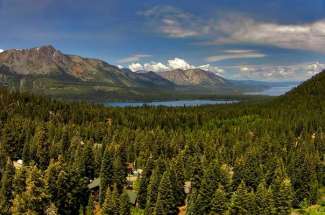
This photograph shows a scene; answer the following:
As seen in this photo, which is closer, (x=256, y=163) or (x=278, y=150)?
(x=256, y=163)

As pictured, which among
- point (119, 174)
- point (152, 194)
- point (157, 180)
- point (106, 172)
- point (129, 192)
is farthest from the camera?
point (119, 174)

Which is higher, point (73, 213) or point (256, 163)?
point (256, 163)

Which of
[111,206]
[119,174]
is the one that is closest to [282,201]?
[111,206]

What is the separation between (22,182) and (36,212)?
1432 cm

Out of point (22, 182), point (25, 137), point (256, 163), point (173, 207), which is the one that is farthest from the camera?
point (25, 137)

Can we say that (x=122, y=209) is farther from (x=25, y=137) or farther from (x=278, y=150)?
(x=25, y=137)

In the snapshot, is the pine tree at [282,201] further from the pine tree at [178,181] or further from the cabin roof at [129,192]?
the cabin roof at [129,192]

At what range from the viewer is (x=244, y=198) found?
3046 inches

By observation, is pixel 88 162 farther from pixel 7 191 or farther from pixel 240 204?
pixel 240 204

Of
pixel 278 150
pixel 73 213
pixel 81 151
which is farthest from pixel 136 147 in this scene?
pixel 73 213

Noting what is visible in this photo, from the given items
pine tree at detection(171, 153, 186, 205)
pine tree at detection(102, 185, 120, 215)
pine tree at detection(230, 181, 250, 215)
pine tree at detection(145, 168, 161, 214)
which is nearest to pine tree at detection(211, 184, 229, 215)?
pine tree at detection(230, 181, 250, 215)

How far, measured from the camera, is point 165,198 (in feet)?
289

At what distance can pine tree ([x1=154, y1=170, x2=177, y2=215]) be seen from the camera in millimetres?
85750

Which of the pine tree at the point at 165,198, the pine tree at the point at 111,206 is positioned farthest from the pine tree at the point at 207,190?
the pine tree at the point at 111,206
